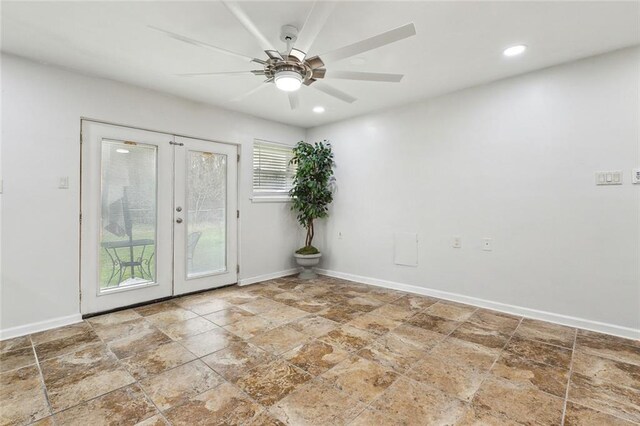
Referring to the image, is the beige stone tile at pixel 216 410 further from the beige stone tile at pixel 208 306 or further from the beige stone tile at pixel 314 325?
the beige stone tile at pixel 208 306

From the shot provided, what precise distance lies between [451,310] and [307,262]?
217cm

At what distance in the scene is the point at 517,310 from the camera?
317 centimetres

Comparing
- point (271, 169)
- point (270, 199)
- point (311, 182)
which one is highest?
point (271, 169)

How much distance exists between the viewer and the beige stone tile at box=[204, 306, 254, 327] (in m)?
3.00

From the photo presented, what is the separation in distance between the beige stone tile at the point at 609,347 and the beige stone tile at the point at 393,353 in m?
1.34

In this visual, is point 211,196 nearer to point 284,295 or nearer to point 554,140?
point 284,295

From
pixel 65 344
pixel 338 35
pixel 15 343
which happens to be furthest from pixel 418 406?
pixel 15 343

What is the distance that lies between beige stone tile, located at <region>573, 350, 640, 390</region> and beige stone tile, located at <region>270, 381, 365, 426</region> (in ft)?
5.36

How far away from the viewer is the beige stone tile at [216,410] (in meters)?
1.63

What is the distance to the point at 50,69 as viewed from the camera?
9.41ft

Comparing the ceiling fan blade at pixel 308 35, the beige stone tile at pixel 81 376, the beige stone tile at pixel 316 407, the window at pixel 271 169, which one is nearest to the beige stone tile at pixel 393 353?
the beige stone tile at pixel 316 407

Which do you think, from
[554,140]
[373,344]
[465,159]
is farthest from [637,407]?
[465,159]

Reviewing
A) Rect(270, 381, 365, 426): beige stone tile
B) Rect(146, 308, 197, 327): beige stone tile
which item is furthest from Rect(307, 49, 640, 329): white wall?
Rect(146, 308, 197, 327): beige stone tile

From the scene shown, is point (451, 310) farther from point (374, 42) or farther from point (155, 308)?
point (155, 308)
